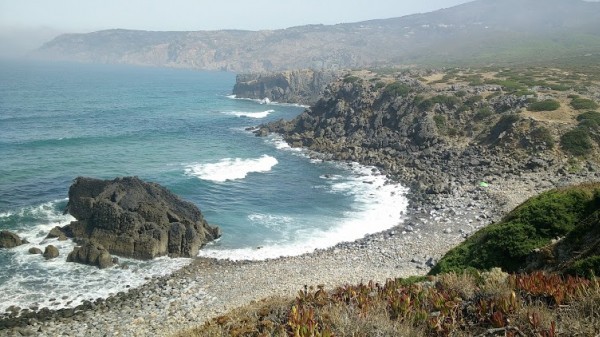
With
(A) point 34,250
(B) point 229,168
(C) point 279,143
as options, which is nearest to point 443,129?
(C) point 279,143

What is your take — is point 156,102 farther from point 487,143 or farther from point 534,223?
point 534,223

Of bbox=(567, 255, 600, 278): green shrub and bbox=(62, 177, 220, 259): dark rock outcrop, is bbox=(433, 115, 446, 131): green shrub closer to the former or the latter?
bbox=(62, 177, 220, 259): dark rock outcrop

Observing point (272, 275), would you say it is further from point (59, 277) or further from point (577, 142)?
point (577, 142)

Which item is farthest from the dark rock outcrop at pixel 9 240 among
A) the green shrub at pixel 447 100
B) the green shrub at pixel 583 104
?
the green shrub at pixel 583 104

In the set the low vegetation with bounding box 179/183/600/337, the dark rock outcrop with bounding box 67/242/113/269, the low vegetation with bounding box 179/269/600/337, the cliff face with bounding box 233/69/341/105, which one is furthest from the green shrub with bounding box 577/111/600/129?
the cliff face with bounding box 233/69/341/105

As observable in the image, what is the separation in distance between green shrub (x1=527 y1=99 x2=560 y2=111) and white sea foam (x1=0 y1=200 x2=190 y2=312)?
46530 mm

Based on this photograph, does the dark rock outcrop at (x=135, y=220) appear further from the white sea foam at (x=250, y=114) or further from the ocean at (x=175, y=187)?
the white sea foam at (x=250, y=114)

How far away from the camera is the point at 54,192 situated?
40781mm

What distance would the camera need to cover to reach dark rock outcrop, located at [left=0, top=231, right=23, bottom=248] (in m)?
29.6

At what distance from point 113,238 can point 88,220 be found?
11.8 ft

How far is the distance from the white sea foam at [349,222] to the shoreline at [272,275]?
1.18 metres

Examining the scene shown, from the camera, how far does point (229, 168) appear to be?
2080 inches

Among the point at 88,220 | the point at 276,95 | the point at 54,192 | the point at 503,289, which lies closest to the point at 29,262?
the point at 88,220

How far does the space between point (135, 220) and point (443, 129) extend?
42474 mm
